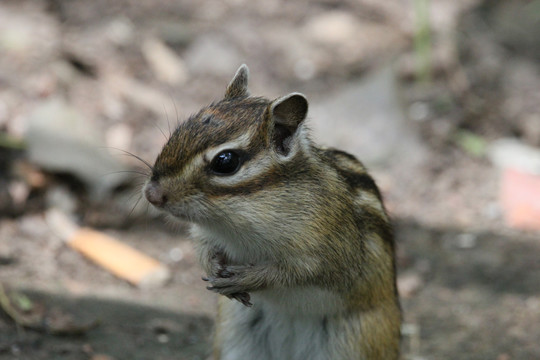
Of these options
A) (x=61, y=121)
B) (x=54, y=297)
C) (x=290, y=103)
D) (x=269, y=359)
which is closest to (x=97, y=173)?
(x=61, y=121)

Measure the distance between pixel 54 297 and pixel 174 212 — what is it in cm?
190

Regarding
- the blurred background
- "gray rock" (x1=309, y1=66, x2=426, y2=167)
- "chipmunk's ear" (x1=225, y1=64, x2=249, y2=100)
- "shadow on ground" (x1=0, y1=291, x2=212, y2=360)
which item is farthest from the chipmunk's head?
"gray rock" (x1=309, y1=66, x2=426, y2=167)

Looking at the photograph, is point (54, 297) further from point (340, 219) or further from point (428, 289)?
point (428, 289)

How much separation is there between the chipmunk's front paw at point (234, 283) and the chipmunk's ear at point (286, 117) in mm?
547

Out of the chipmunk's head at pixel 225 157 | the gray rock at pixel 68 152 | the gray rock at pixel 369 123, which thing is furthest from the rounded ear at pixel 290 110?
the gray rock at pixel 369 123

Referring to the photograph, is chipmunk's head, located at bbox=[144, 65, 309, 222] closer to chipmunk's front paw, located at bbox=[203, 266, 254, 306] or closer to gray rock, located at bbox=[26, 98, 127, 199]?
chipmunk's front paw, located at bbox=[203, 266, 254, 306]

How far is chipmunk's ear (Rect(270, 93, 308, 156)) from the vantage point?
3.22m

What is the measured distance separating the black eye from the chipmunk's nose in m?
0.23

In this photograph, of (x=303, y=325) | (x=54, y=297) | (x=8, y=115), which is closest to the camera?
(x=303, y=325)

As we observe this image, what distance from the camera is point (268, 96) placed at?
6969 mm

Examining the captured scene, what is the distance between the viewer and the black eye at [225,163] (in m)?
3.09

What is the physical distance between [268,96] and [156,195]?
402 centimetres

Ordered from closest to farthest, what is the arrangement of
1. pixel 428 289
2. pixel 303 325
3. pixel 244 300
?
pixel 244 300 → pixel 303 325 → pixel 428 289

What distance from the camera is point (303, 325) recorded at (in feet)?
12.3
